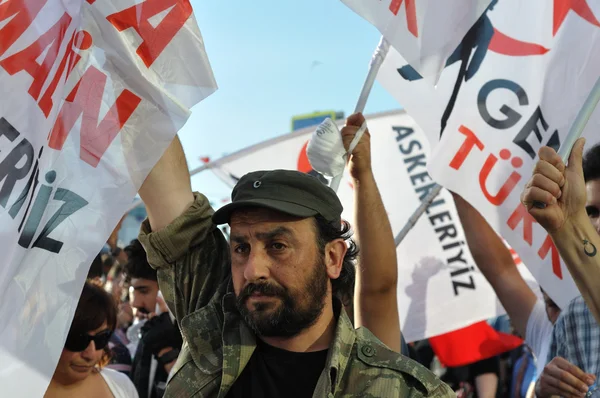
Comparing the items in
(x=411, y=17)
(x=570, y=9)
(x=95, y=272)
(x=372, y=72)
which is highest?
(x=570, y=9)

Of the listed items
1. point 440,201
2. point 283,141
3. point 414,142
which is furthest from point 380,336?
point 283,141

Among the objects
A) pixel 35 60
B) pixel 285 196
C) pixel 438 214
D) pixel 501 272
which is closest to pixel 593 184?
pixel 501 272

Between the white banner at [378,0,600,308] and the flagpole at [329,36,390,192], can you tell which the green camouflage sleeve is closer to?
the flagpole at [329,36,390,192]

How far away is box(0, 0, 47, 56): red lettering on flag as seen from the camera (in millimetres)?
2221

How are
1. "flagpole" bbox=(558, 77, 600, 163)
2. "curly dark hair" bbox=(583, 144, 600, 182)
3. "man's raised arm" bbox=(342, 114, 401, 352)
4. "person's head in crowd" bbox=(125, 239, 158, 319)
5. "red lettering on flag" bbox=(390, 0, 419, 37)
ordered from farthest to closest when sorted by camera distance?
"person's head in crowd" bbox=(125, 239, 158, 319) → "red lettering on flag" bbox=(390, 0, 419, 37) → "curly dark hair" bbox=(583, 144, 600, 182) → "man's raised arm" bbox=(342, 114, 401, 352) → "flagpole" bbox=(558, 77, 600, 163)

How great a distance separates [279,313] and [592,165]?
1.45m

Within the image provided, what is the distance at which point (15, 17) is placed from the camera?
2.24 metres

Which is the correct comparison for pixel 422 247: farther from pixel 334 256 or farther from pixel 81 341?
pixel 334 256

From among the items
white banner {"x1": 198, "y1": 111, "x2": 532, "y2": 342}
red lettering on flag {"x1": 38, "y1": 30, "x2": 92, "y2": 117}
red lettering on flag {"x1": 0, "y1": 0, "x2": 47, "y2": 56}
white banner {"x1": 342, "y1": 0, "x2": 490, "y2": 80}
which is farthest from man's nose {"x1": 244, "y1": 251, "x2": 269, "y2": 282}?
white banner {"x1": 198, "y1": 111, "x2": 532, "y2": 342}

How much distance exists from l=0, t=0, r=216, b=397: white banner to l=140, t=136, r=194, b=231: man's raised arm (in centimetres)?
7

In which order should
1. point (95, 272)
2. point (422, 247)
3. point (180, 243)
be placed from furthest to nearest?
point (422, 247)
point (95, 272)
point (180, 243)

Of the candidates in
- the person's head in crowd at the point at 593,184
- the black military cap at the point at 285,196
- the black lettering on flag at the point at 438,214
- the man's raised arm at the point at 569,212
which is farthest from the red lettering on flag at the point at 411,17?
the black lettering on flag at the point at 438,214

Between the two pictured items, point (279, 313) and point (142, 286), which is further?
point (142, 286)

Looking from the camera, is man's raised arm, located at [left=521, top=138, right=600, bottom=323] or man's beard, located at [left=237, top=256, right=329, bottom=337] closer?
man's beard, located at [left=237, top=256, right=329, bottom=337]
